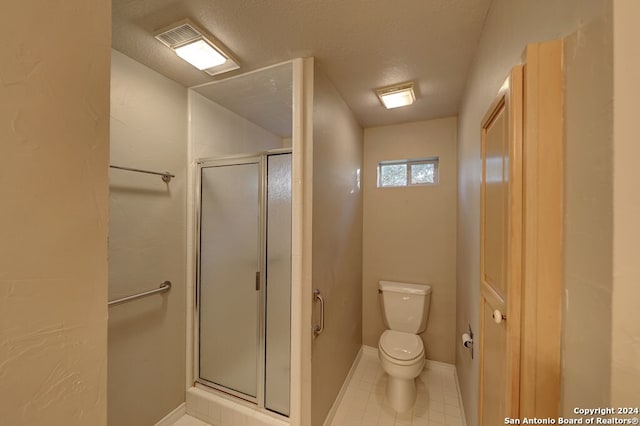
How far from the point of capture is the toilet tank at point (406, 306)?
2.11m

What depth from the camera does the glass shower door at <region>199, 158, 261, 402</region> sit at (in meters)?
1.66

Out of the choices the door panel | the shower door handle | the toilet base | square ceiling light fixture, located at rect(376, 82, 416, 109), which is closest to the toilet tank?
the toilet base

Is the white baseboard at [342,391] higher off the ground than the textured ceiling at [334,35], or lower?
lower

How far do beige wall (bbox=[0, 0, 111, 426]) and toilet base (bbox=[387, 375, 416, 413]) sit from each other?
1874 millimetres

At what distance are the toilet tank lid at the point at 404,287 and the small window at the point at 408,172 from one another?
1001 mm

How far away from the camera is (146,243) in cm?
148

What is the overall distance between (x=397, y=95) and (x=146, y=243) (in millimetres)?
2068

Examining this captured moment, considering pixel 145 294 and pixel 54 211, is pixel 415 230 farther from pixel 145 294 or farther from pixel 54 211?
pixel 54 211

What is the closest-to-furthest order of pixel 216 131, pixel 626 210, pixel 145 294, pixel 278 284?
pixel 626 210 → pixel 145 294 → pixel 278 284 → pixel 216 131

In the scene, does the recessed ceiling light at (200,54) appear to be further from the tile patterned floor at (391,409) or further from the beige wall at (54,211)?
the tile patterned floor at (391,409)

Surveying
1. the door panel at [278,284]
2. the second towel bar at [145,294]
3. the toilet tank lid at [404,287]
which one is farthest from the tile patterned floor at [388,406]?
the second towel bar at [145,294]

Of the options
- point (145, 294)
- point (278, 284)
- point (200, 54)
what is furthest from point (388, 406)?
point (200, 54)

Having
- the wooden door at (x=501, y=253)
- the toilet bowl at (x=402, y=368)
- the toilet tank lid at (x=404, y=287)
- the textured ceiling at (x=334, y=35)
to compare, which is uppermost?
the textured ceiling at (x=334, y=35)

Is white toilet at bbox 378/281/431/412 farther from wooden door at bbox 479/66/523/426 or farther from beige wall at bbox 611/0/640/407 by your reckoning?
beige wall at bbox 611/0/640/407
